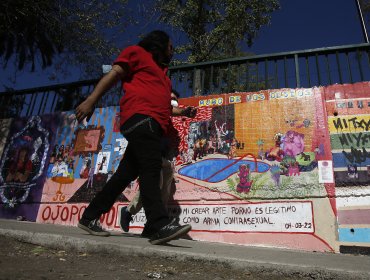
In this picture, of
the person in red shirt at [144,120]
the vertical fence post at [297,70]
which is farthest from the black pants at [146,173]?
the vertical fence post at [297,70]

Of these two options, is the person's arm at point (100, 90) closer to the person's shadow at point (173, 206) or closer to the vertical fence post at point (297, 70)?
the person's shadow at point (173, 206)

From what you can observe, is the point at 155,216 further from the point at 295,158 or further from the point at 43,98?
the point at 43,98

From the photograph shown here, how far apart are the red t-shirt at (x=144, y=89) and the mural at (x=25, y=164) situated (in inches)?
105

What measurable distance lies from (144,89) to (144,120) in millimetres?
276

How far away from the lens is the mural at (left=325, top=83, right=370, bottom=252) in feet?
9.84

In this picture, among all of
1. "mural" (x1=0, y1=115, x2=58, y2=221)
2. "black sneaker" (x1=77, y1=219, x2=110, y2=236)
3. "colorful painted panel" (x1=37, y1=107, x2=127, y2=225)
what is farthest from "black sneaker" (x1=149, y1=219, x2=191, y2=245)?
"mural" (x1=0, y1=115, x2=58, y2=221)

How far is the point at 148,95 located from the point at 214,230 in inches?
65.3

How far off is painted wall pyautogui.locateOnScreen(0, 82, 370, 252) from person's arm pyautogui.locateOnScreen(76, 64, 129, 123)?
1.61 meters

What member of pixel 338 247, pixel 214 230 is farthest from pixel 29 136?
pixel 338 247

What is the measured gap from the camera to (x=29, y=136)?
520 centimetres

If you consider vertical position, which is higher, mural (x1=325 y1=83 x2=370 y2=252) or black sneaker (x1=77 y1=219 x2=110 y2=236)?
mural (x1=325 y1=83 x2=370 y2=252)

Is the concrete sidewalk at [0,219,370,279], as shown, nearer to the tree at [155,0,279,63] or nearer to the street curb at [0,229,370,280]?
the street curb at [0,229,370,280]

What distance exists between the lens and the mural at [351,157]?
3.00 m

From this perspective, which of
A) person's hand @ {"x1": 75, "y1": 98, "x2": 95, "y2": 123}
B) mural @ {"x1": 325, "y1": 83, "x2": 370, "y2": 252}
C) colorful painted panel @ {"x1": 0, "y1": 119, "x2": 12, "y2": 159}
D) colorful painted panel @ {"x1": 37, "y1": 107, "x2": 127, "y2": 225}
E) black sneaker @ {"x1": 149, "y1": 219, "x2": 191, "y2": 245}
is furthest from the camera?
colorful painted panel @ {"x1": 0, "y1": 119, "x2": 12, "y2": 159}
